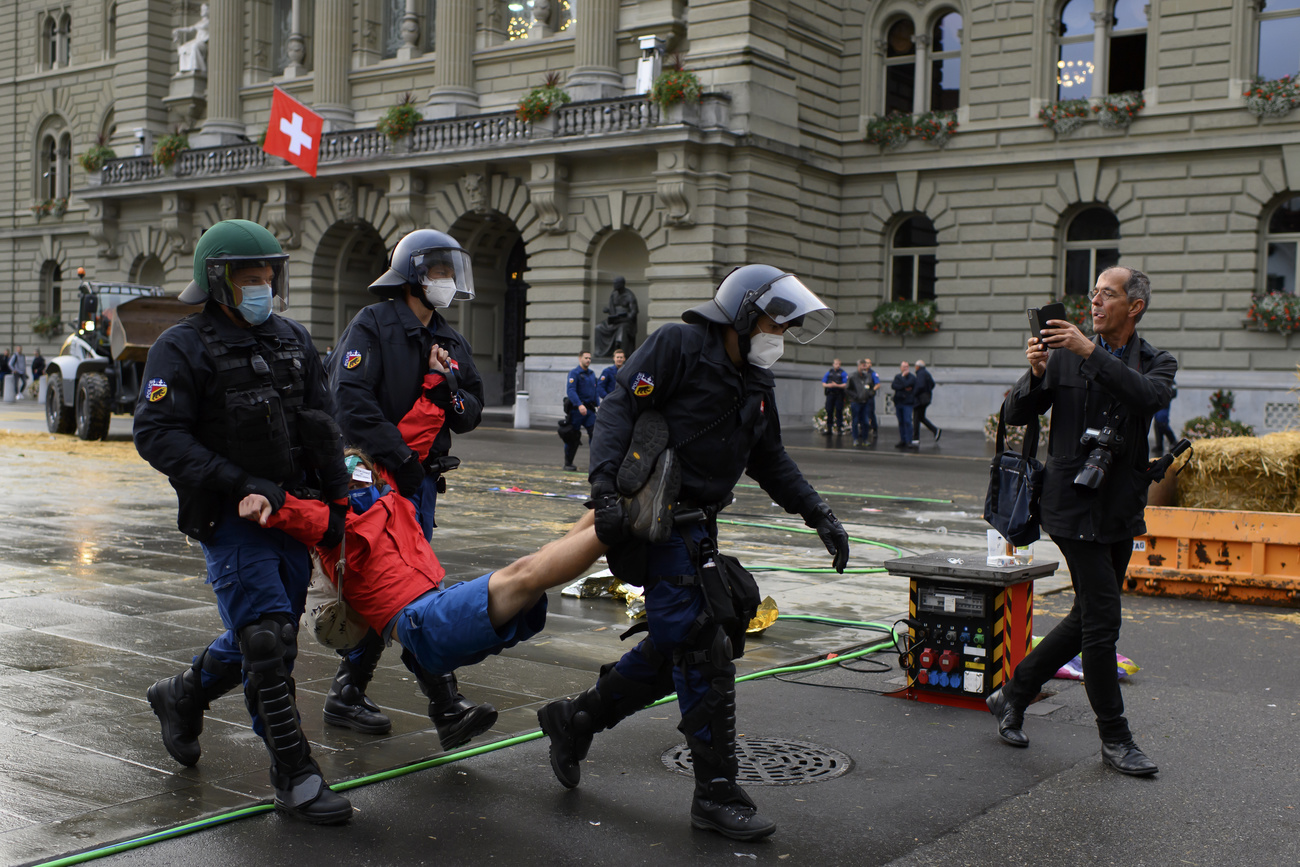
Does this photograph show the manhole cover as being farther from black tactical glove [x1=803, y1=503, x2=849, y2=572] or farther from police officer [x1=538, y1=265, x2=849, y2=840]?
black tactical glove [x1=803, y1=503, x2=849, y2=572]

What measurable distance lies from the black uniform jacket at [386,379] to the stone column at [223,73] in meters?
37.9

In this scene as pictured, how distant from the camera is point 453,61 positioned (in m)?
35.1

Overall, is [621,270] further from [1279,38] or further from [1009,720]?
[1009,720]

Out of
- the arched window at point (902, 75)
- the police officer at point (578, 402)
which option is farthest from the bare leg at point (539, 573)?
the arched window at point (902, 75)

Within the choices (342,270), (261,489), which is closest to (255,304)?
(261,489)

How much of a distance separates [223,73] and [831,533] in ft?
132

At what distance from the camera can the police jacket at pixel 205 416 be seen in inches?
167

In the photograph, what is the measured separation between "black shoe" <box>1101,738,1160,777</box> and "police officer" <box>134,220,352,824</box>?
2.93m

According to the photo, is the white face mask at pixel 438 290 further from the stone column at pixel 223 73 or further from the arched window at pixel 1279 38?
the stone column at pixel 223 73

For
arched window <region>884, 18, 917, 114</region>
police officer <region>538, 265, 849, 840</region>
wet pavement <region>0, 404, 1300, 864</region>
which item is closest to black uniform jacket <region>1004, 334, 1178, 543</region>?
wet pavement <region>0, 404, 1300, 864</region>

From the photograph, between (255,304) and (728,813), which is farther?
(255,304)

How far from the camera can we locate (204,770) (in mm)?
4633

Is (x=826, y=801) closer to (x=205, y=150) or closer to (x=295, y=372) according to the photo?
(x=295, y=372)

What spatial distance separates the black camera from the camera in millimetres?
4996
